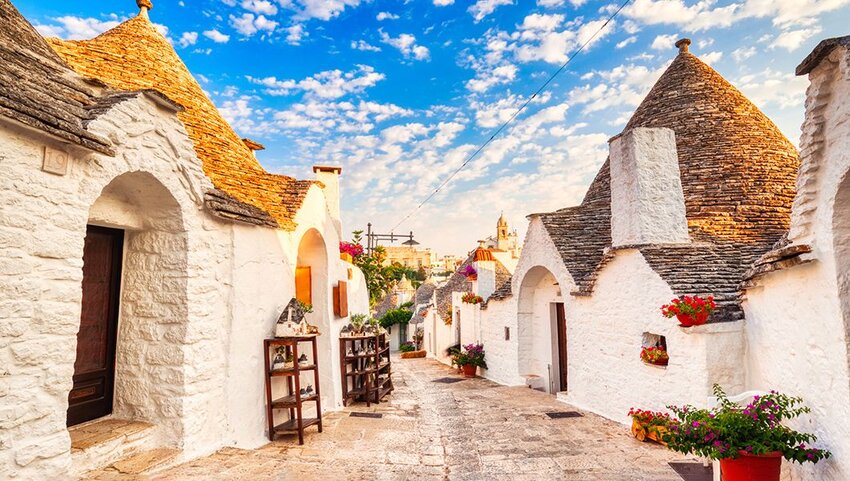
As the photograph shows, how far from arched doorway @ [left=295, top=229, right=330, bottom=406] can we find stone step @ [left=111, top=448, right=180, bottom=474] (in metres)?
3.40

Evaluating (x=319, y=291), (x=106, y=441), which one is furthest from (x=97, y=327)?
(x=319, y=291)

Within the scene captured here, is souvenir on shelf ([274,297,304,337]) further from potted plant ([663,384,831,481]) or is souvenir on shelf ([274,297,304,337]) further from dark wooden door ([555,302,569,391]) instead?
dark wooden door ([555,302,569,391])

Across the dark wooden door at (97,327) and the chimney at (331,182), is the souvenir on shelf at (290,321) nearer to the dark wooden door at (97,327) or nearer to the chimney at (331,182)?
the dark wooden door at (97,327)

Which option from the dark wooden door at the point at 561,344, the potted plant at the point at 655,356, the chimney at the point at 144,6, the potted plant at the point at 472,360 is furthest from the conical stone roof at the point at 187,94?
the potted plant at the point at 472,360

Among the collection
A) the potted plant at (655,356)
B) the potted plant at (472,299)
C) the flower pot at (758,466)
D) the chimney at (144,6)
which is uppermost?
the chimney at (144,6)

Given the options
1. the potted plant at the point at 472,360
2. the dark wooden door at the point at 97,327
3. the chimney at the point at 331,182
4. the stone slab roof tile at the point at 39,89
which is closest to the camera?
the stone slab roof tile at the point at 39,89

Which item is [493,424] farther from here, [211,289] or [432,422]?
[211,289]

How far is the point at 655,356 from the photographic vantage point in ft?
21.4

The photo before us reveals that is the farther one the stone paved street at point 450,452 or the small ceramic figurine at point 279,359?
the small ceramic figurine at point 279,359

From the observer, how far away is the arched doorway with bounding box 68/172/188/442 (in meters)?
4.46

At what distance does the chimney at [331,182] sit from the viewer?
10117 millimetres

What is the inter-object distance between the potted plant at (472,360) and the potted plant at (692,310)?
9.00 meters

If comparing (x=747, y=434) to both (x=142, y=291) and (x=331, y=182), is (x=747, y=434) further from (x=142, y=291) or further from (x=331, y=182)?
(x=331, y=182)

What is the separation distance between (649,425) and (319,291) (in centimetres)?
554
